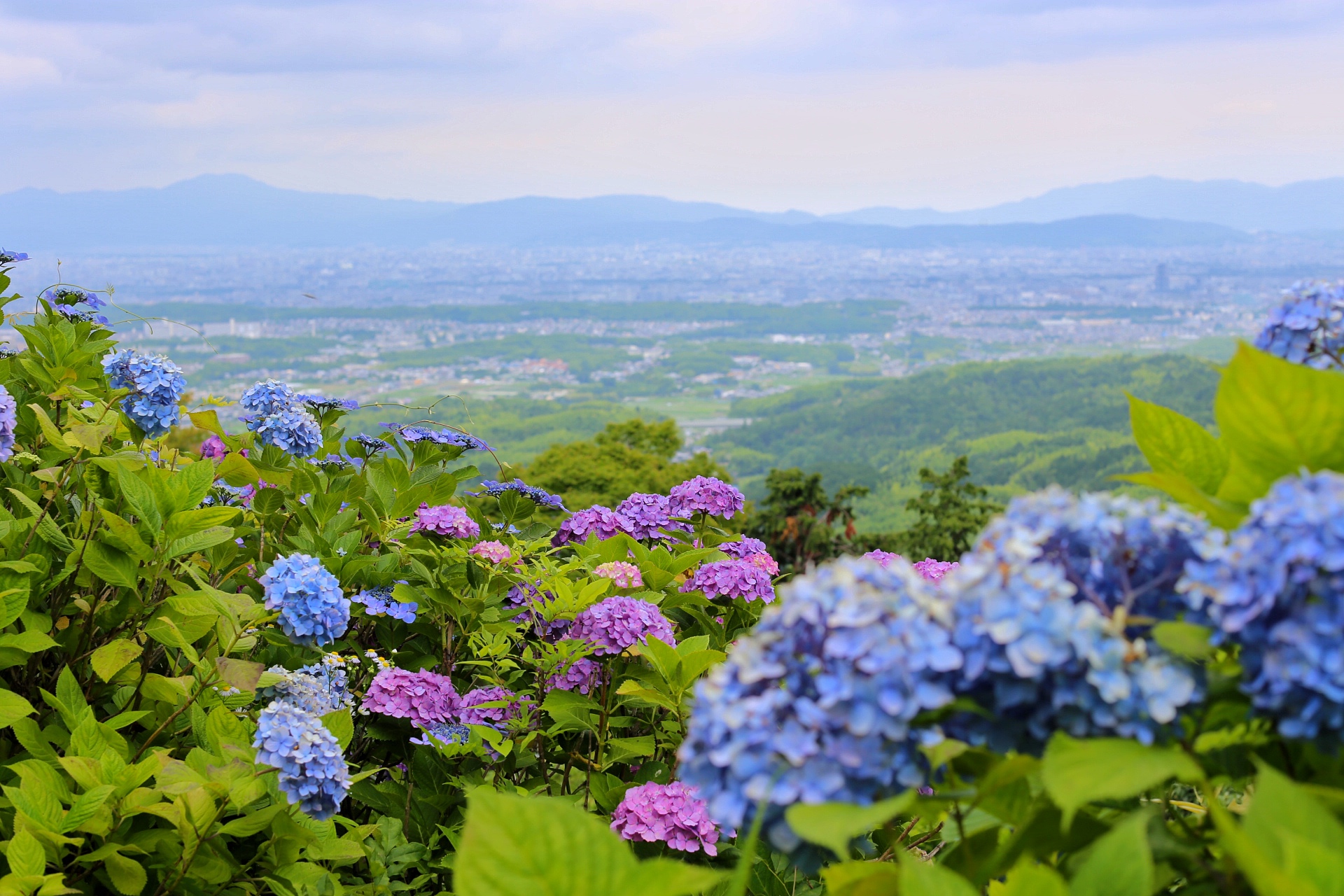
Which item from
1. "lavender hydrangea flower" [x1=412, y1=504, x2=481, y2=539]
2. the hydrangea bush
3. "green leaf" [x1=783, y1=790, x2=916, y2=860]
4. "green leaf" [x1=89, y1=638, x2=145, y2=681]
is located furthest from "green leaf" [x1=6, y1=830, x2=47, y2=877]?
"green leaf" [x1=783, y1=790, x2=916, y2=860]

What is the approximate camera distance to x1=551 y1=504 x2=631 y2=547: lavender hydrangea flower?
321cm

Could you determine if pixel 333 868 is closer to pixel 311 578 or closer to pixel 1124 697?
pixel 311 578

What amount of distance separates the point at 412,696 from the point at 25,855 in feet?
3.10

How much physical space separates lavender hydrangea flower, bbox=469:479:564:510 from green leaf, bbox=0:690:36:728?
4.67ft

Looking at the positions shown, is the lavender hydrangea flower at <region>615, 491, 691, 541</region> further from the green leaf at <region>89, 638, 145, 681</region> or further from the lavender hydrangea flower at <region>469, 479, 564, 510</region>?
the green leaf at <region>89, 638, 145, 681</region>

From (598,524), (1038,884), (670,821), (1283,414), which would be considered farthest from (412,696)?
(1283,414)

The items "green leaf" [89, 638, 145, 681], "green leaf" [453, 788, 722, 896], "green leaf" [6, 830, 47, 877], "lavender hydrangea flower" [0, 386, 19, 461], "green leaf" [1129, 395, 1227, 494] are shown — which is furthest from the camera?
"lavender hydrangea flower" [0, 386, 19, 461]

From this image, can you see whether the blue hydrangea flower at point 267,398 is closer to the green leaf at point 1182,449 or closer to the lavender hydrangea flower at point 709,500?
the lavender hydrangea flower at point 709,500

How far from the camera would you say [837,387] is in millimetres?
98188

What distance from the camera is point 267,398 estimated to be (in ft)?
10.0

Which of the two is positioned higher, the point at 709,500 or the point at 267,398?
the point at 267,398

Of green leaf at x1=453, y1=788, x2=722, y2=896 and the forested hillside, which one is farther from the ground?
green leaf at x1=453, y1=788, x2=722, y2=896

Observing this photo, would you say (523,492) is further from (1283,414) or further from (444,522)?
(1283,414)

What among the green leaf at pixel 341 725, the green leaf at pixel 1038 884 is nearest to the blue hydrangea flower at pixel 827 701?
the green leaf at pixel 1038 884
